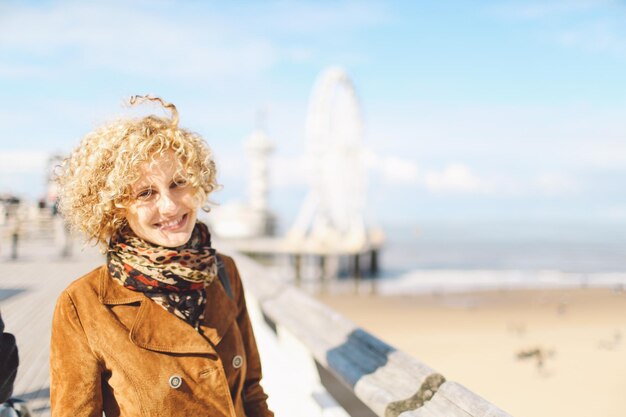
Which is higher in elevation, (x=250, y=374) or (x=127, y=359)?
(x=127, y=359)

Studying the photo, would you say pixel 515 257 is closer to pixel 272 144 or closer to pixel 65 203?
pixel 272 144

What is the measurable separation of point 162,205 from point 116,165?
16 cm

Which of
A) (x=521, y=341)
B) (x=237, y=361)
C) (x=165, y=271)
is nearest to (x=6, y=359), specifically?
(x=165, y=271)

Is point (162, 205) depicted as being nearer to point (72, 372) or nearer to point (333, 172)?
point (72, 372)

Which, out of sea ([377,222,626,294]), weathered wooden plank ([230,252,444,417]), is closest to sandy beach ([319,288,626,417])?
sea ([377,222,626,294])

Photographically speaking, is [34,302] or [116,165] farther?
[34,302]

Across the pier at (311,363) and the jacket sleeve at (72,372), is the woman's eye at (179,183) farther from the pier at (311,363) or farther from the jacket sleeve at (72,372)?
the pier at (311,363)

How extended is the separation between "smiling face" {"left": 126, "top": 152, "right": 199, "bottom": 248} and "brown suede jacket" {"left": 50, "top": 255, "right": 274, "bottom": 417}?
0.53 feet

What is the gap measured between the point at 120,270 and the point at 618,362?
26.9 feet

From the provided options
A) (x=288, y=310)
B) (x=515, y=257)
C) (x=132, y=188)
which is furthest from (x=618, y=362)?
(x=515, y=257)

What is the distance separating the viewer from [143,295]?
157 cm

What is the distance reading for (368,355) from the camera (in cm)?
253

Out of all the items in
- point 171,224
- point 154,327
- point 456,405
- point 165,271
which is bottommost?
point 456,405

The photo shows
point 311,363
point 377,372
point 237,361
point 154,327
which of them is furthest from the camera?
point 311,363
